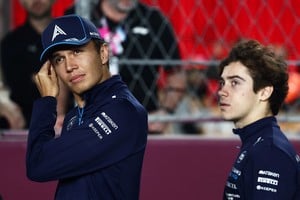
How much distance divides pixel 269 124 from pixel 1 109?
102 inches

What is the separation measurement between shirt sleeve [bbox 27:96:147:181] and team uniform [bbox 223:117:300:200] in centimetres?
43

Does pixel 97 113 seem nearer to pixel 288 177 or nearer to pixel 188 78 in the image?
→ pixel 288 177

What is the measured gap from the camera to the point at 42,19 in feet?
20.0

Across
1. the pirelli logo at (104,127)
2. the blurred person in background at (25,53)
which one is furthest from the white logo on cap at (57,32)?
the blurred person in background at (25,53)

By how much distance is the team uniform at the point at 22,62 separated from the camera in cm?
593

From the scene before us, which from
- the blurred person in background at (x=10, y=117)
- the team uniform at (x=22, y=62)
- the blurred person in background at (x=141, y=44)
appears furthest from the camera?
the team uniform at (x=22, y=62)

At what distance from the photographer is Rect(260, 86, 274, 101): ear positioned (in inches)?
143

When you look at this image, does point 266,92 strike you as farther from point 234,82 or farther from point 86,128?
point 86,128

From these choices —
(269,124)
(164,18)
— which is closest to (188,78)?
(164,18)

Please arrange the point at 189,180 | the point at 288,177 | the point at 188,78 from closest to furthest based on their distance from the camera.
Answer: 1. the point at 288,177
2. the point at 189,180
3. the point at 188,78

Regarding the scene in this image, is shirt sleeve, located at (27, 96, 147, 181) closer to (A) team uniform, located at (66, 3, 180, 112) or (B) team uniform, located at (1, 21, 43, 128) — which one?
(A) team uniform, located at (66, 3, 180, 112)

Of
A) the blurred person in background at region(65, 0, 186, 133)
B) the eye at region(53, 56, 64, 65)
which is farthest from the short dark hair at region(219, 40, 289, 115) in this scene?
the blurred person in background at region(65, 0, 186, 133)

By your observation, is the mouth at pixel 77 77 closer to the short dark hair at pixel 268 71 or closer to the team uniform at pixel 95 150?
the team uniform at pixel 95 150

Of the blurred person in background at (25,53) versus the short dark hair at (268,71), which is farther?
the blurred person in background at (25,53)
